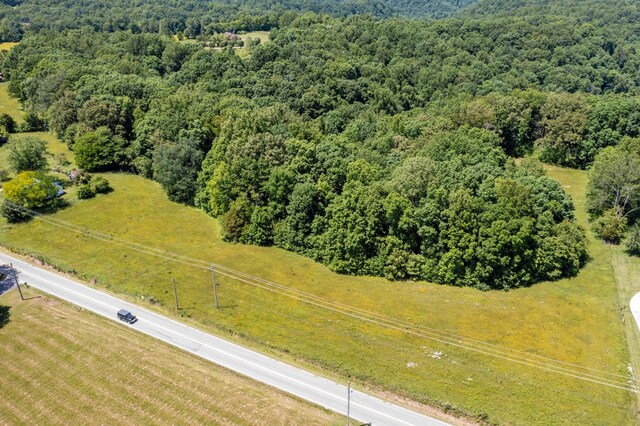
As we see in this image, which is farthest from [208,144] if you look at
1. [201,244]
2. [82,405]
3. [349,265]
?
[82,405]

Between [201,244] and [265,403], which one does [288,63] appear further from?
[265,403]

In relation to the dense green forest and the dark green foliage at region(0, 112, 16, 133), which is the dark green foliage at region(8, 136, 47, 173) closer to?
the dense green forest

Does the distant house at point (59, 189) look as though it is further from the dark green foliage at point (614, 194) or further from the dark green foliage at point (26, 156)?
the dark green foliage at point (614, 194)

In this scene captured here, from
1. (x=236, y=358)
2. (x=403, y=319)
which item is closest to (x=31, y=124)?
(x=236, y=358)

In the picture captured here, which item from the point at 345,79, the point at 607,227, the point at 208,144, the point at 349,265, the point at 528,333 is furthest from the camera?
the point at 345,79

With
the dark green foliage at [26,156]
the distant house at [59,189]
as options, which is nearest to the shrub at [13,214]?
the distant house at [59,189]

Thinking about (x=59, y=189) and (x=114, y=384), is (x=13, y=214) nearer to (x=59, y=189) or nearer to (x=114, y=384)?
(x=59, y=189)

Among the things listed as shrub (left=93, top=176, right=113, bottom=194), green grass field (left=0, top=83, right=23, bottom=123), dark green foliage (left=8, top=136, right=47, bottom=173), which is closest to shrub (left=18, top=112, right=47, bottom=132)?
green grass field (left=0, top=83, right=23, bottom=123)
